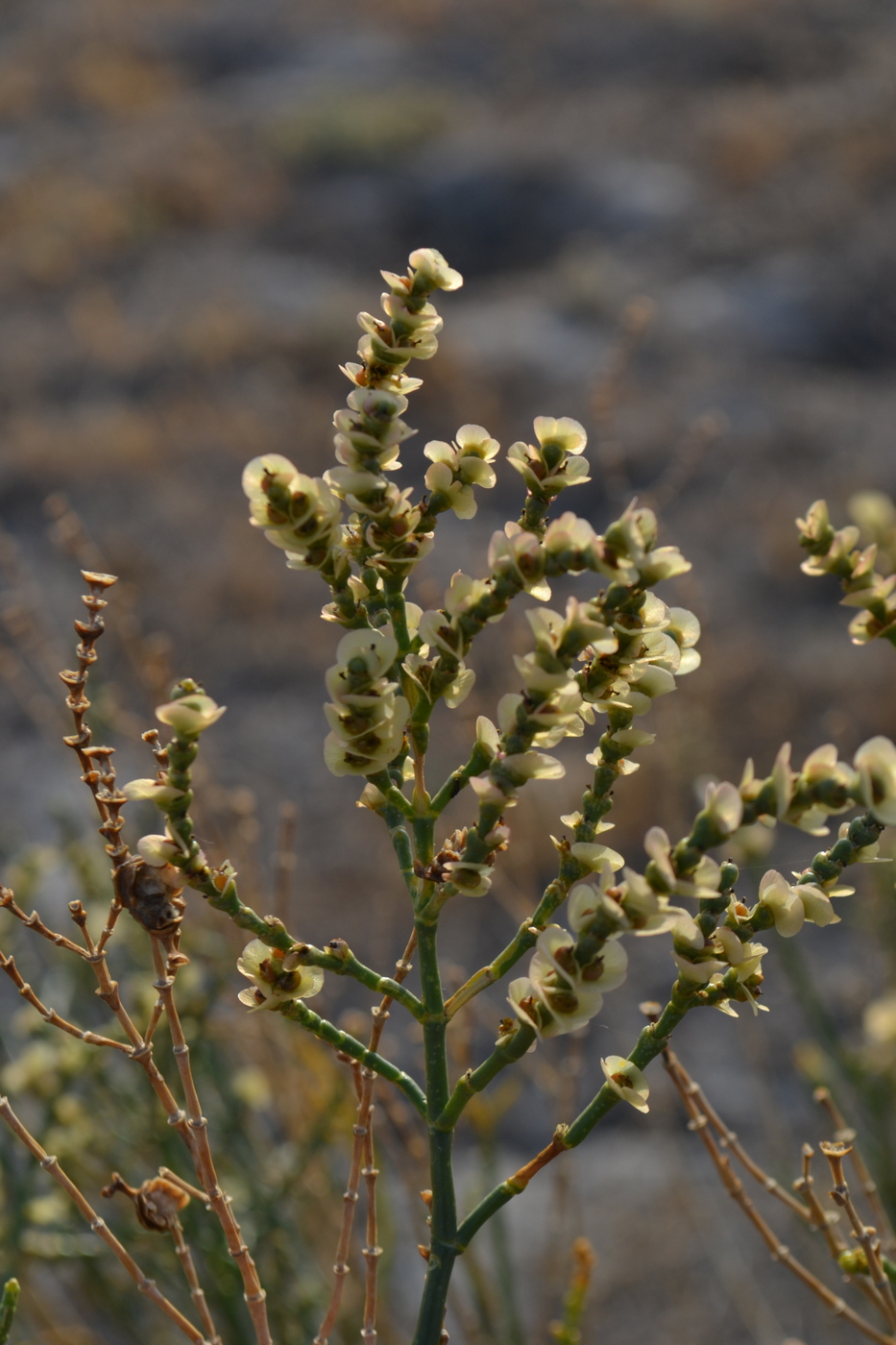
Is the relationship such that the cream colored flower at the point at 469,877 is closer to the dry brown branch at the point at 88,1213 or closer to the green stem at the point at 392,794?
the green stem at the point at 392,794

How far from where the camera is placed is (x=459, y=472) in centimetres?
64

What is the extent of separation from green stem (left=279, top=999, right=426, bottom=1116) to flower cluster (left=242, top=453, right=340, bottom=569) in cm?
24

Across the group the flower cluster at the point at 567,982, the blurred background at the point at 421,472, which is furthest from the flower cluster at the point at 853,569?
the blurred background at the point at 421,472

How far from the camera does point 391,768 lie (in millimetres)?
657

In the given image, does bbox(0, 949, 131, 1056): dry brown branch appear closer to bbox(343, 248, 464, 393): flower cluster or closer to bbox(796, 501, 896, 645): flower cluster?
bbox(343, 248, 464, 393): flower cluster

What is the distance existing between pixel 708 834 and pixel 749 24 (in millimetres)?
9753

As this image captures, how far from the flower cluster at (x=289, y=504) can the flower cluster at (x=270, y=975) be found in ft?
0.69

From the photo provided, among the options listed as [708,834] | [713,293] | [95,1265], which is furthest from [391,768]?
[713,293]

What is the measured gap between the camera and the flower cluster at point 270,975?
60cm

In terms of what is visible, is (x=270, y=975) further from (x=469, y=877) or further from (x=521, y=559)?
(x=521, y=559)

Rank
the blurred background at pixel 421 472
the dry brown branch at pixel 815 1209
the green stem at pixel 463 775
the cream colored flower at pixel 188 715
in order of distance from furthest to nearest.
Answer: the blurred background at pixel 421 472
the dry brown branch at pixel 815 1209
the green stem at pixel 463 775
the cream colored flower at pixel 188 715

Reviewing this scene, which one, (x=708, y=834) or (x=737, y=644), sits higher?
(x=737, y=644)

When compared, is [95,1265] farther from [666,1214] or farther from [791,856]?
[791,856]

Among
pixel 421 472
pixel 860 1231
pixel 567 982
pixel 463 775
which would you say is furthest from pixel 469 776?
pixel 421 472
